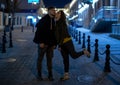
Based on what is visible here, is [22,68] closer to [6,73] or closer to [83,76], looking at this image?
[6,73]

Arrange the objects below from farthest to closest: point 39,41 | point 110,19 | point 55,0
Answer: point 55,0, point 110,19, point 39,41

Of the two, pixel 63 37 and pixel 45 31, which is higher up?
pixel 45 31

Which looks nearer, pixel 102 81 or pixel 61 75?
pixel 102 81

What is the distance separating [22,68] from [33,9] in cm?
9856

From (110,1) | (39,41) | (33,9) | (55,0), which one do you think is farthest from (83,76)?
(33,9)

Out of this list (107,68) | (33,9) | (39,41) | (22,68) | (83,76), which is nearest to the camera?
(39,41)

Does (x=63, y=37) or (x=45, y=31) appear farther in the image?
(x=63, y=37)

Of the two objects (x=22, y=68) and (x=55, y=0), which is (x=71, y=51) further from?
(x=55, y=0)

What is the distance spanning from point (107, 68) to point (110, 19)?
27825 millimetres

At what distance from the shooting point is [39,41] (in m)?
9.97

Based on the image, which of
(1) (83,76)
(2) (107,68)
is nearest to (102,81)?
(1) (83,76)

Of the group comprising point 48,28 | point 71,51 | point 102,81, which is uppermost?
point 48,28

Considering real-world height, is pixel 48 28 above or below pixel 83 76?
above

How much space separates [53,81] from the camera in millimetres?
10039
